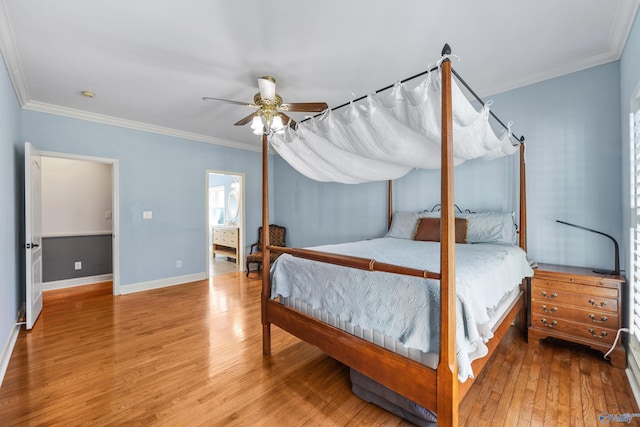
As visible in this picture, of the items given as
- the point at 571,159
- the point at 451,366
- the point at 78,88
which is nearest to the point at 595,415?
the point at 451,366

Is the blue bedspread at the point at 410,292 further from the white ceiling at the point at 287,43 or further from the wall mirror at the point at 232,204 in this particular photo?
the wall mirror at the point at 232,204

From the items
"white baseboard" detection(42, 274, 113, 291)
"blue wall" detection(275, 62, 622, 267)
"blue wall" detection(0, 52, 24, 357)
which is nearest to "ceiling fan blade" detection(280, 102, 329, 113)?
"blue wall" detection(275, 62, 622, 267)

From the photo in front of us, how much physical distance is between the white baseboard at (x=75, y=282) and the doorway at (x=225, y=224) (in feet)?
5.66

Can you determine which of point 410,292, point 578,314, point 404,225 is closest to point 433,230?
point 404,225

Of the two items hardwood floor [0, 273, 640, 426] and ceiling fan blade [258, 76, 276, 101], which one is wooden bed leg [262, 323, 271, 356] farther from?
ceiling fan blade [258, 76, 276, 101]

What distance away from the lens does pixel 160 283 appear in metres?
4.33

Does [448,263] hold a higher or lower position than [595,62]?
lower

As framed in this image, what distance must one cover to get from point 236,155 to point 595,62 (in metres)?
4.98

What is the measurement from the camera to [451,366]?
3.90 feet

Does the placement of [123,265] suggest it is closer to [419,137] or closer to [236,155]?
[236,155]

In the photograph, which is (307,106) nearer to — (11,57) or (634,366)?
(11,57)

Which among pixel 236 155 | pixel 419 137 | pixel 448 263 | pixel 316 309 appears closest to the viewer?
pixel 448 263

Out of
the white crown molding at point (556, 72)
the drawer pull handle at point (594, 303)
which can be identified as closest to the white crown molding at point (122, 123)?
the white crown molding at point (556, 72)

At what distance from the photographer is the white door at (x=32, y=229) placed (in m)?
2.72
